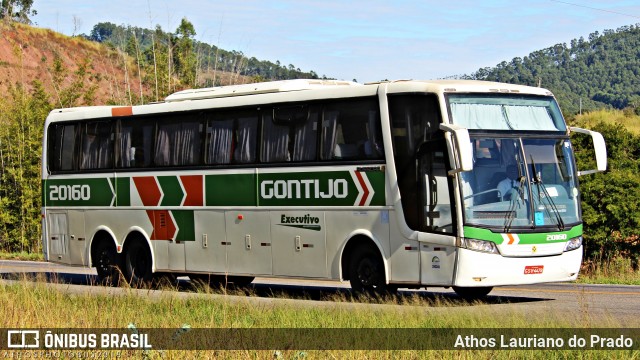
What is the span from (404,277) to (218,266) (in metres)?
4.65

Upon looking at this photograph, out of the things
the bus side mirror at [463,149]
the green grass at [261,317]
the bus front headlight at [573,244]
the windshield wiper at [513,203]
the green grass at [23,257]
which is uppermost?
the bus side mirror at [463,149]

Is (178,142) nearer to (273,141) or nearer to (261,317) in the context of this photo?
(273,141)

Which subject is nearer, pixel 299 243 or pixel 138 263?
pixel 299 243

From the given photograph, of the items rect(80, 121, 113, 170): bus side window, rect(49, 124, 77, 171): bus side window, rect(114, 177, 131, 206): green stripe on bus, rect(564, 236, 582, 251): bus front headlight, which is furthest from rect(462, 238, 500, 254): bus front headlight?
rect(49, 124, 77, 171): bus side window

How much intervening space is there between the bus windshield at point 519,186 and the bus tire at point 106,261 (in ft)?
29.5

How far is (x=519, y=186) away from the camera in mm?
16609

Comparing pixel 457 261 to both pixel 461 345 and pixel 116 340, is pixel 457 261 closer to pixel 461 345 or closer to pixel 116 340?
pixel 461 345

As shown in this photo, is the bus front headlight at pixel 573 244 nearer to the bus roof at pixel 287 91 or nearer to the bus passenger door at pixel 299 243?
the bus roof at pixel 287 91

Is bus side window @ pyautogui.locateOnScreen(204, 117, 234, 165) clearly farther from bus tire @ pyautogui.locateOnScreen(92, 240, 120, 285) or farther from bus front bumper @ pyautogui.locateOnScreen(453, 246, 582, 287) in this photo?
bus front bumper @ pyautogui.locateOnScreen(453, 246, 582, 287)

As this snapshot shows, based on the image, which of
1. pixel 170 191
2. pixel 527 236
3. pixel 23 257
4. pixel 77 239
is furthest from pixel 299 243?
pixel 23 257

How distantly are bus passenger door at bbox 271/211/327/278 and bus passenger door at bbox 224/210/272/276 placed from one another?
24 centimetres

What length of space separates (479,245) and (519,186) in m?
1.11

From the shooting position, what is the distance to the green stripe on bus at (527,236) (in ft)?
53.4

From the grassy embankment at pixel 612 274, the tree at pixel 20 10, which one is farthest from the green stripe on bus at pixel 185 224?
the tree at pixel 20 10
